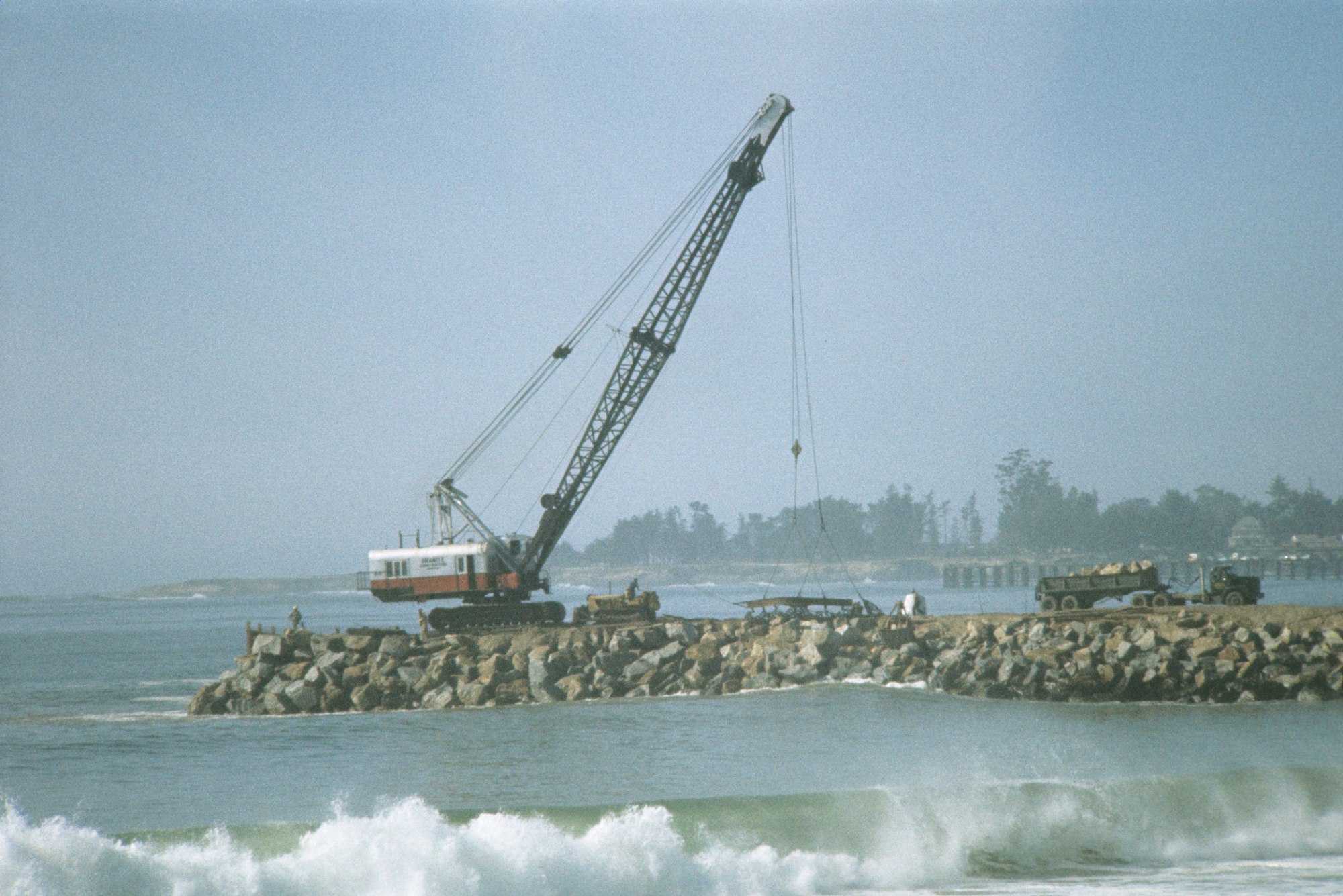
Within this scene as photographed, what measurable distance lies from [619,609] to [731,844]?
86.7 feet

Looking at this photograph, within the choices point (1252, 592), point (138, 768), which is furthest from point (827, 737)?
point (1252, 592)

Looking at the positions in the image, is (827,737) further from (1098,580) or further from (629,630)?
(1098,580)

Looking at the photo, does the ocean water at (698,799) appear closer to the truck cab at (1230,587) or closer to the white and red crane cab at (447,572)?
the truck cab at (1230,587)

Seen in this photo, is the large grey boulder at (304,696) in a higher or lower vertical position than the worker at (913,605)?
lower

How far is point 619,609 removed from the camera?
145 feet

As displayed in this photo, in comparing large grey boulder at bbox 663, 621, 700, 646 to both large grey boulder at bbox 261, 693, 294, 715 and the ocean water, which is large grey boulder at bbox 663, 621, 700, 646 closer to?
the ocean water

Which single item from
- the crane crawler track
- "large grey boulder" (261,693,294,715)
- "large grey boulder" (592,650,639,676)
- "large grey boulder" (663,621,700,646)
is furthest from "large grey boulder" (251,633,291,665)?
"large grey boulder" (663,621,700,646)

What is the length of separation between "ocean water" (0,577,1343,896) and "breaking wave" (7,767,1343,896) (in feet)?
0.14

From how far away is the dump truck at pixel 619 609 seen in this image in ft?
144

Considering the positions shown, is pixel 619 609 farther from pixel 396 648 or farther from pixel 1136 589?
pixel 1136 589

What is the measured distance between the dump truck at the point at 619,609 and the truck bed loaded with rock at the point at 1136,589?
585 inches

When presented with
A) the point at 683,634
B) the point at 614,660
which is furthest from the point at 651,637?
the point at 614,660

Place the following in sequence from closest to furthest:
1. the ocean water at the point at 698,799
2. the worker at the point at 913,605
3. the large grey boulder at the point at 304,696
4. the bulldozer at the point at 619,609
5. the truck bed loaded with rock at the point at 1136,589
→ the ocean water at the point at 698,799, the large grey boulder at the point at 304,696, the truck bed loaded with rock at the point at 1136,589, the worker at the point at 913,605, the bulldozer at the point at 619,609

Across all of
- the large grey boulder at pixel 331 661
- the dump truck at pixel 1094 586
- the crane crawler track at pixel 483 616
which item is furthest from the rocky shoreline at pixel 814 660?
the crane crawler track at pixel 483 616
